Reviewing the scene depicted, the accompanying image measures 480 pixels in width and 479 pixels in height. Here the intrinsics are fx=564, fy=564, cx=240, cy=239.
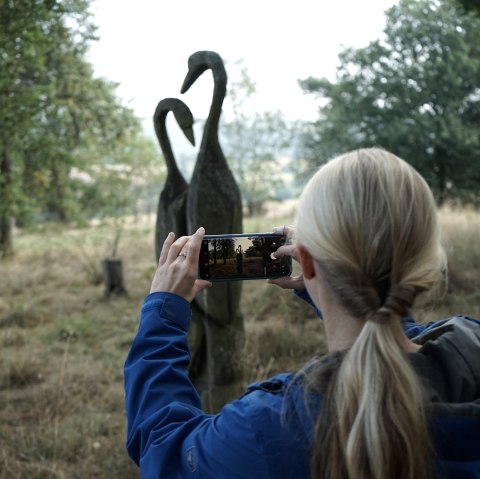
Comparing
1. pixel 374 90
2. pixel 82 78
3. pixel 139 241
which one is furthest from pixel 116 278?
pixel 374 90

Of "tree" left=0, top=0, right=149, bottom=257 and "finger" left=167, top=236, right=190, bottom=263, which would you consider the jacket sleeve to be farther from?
"tree" left=0, top=0, right=149, bottom=257

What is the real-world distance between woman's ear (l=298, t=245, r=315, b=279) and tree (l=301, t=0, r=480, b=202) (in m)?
14.9

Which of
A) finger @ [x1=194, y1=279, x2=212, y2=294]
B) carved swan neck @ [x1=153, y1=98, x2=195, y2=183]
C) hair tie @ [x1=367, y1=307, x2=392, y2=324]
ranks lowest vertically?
finger @ [x1=194, y1=279, x2=212, y2=294]

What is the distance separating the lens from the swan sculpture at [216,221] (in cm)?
322

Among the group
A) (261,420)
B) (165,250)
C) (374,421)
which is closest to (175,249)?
(165,250)

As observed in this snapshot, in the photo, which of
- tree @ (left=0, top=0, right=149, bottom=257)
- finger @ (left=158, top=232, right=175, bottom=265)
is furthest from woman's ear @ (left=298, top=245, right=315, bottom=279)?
tree @ (left=0, top=0, right=149, bottom=257)

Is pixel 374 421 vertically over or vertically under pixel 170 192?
under

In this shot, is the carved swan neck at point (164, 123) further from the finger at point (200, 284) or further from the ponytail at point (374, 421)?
the ponytail at point (374, 421)

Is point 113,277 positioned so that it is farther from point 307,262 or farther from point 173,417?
point 307,262

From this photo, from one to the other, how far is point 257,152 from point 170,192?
1443cm

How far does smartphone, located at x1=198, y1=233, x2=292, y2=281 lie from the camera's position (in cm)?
163

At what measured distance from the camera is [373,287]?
1.07 metres

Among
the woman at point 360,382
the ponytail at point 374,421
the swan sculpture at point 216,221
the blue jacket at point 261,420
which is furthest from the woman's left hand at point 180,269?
the swan sculpture at point 216,221

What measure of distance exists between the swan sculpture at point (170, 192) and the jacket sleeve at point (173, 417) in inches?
82.8
